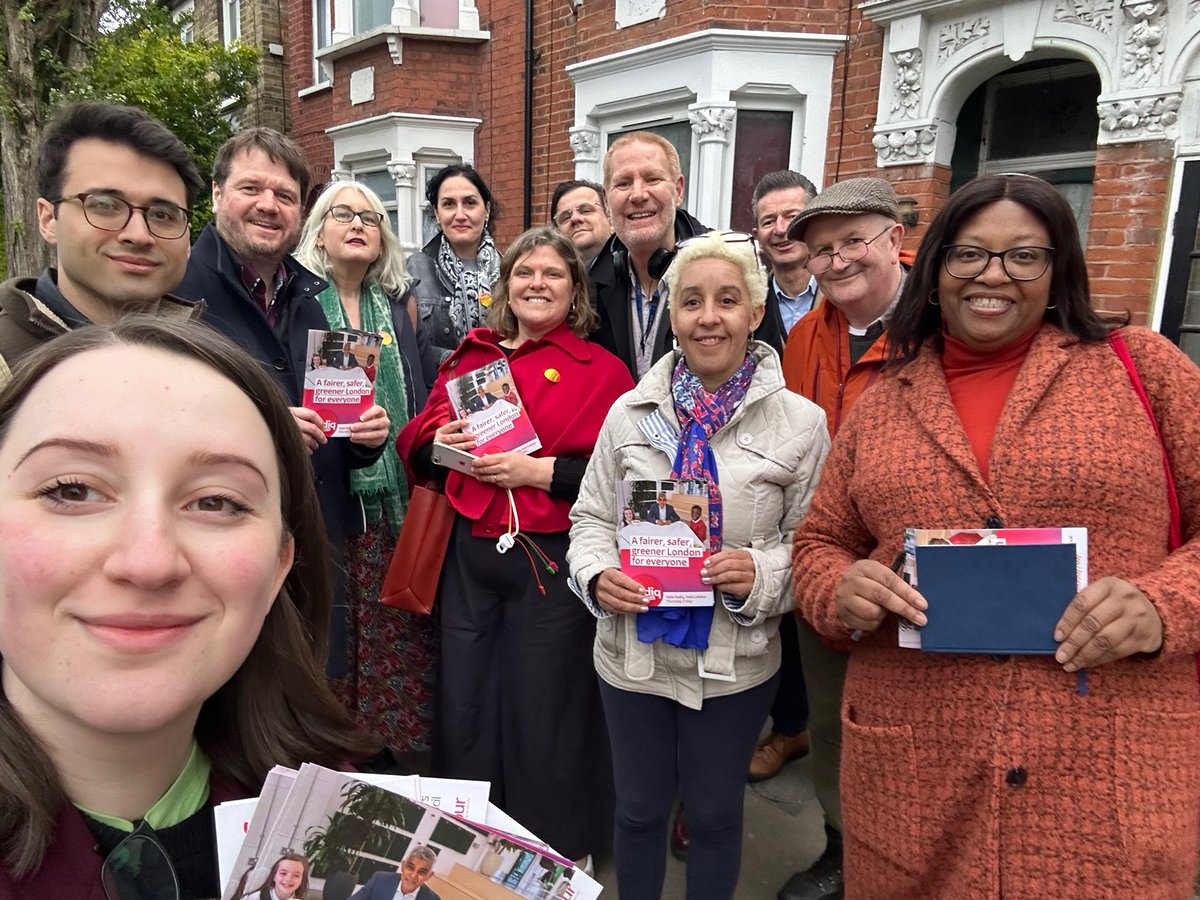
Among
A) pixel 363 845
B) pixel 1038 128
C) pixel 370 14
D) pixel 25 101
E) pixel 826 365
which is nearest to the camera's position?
pixel 363 845

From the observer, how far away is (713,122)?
6.00 metres

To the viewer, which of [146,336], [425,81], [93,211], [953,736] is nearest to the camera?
[146,336]

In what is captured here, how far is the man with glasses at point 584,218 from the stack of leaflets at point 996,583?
296cm

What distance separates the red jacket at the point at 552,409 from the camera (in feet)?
8.71

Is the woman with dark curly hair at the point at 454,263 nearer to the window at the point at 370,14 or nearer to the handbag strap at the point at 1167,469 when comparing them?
the handbag strap at the point at 1167,469

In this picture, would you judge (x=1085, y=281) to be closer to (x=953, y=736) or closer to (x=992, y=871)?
(x=953, y=736)

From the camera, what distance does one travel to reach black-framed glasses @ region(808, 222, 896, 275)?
7.70 ft

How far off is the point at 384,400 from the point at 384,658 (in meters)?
1.11

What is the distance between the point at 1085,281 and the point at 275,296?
2607mm

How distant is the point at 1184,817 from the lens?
1.51 meters

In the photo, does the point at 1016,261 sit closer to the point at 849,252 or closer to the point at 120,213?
the point at 849,252

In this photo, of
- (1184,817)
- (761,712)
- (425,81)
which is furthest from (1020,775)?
(425,81)

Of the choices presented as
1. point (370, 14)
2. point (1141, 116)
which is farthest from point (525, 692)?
point (370, 14)

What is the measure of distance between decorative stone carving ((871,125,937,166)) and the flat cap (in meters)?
3.20
